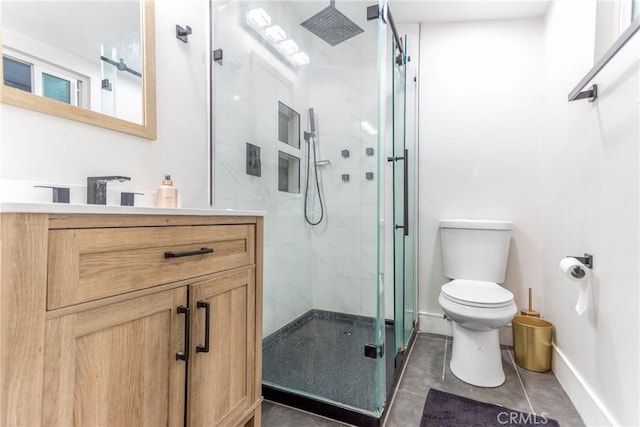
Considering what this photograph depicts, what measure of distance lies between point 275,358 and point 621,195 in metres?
1.71

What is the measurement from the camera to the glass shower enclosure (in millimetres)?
1491

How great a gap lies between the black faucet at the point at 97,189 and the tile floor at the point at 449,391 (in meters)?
1.12

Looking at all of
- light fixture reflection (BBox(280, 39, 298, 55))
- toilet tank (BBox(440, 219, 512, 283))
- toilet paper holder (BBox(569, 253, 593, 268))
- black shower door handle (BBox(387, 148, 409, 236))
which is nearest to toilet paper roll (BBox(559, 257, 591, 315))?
toilet paper holder (BBox(569, 253, 593, 268))

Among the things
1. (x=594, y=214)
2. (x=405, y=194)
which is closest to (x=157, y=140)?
(x=405, y=194)

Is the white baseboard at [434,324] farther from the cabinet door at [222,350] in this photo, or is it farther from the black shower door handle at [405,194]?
the cabinet door at [222,350]

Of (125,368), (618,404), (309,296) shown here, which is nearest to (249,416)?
(125,368)

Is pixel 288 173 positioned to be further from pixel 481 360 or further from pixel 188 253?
pixel 481 360

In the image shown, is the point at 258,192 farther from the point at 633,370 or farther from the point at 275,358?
the point at 633,370

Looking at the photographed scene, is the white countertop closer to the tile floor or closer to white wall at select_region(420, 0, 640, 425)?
the tile floor

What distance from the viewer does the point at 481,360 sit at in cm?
167

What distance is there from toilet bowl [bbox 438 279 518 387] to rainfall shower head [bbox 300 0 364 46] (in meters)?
1.63

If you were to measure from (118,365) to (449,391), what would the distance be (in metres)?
1.55

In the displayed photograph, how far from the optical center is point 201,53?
5.04 ft

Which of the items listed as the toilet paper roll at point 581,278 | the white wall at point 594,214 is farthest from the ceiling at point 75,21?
the toilet paper roll at point 581,278
